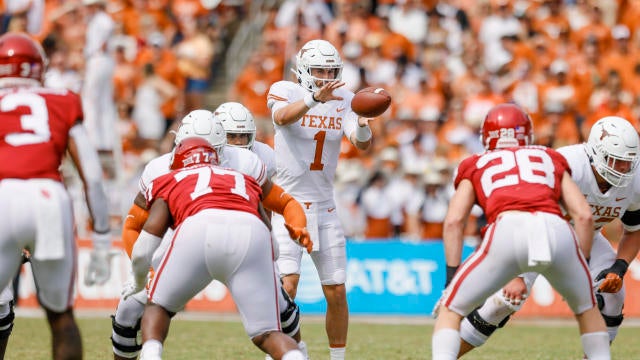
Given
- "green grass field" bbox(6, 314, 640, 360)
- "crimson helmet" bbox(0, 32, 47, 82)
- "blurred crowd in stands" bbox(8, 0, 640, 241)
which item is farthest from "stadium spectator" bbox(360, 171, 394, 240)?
"crimson helmet" bbox(0, 32, 47, 82)

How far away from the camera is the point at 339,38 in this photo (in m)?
17.3

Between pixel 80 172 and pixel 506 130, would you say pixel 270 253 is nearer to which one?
pixel 80 172

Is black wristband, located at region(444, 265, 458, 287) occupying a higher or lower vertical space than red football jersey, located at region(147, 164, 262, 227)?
lower

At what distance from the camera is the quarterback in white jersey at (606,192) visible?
23.8 feet

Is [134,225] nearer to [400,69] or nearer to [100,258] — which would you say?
[100,258]

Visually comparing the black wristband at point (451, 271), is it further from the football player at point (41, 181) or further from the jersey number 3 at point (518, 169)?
the football player at point (41, 181)

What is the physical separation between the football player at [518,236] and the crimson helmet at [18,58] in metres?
2.38

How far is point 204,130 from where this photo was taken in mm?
6938

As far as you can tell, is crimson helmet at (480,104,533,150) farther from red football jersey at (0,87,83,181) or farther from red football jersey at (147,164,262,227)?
red football jersey at (0,87,83,181)

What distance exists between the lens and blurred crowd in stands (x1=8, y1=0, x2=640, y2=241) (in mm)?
14984

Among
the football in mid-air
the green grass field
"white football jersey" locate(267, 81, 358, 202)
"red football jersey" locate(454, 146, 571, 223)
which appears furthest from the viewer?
the green grass field

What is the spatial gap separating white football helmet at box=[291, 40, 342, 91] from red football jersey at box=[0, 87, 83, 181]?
9.02ft

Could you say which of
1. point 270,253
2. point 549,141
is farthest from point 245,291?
point 549,141

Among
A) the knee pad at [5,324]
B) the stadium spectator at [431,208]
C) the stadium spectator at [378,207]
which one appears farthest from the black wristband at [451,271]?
the stadium spectator at [378,207]
